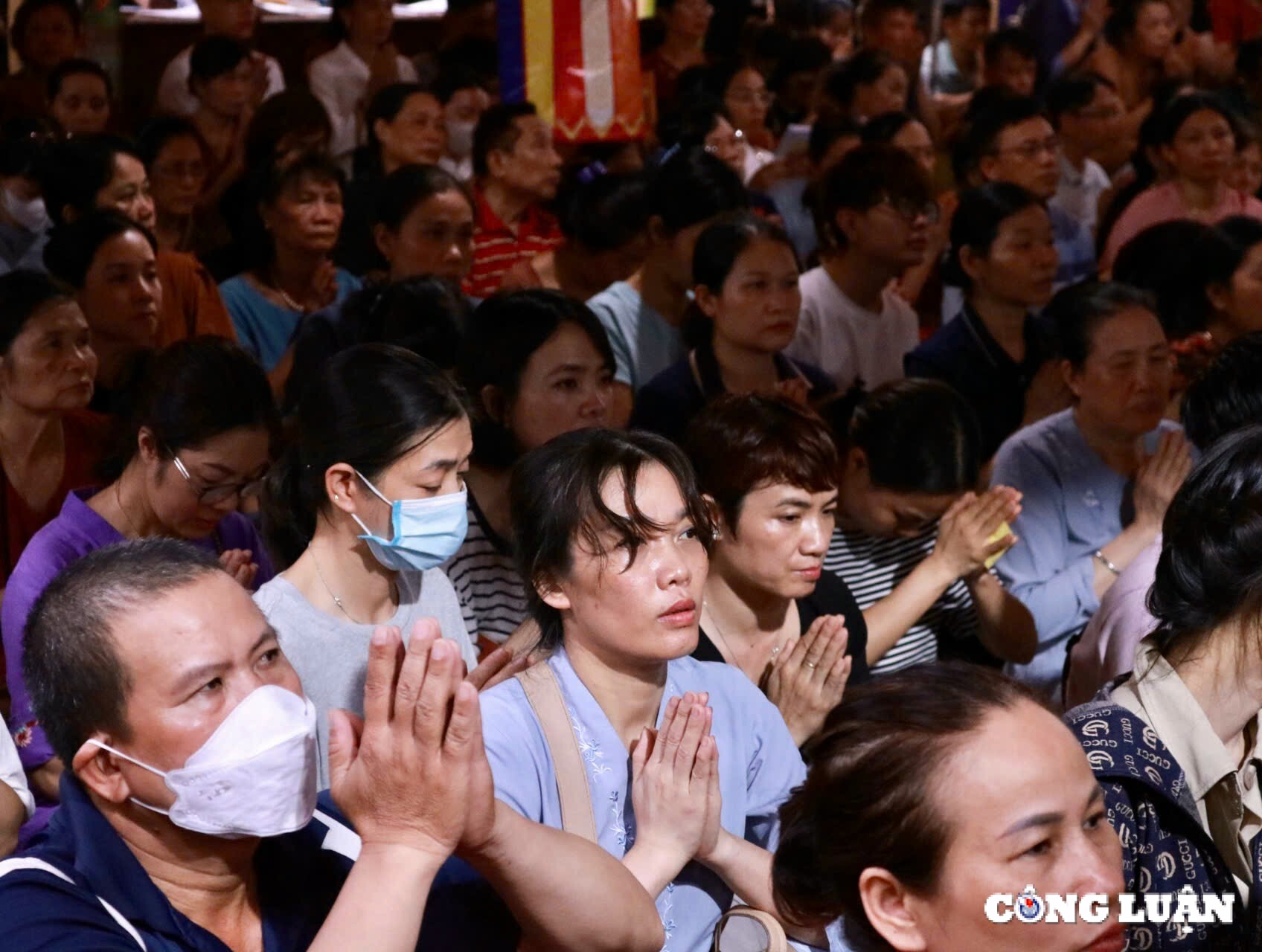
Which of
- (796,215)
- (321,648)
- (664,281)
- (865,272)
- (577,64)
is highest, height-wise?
(577,64)

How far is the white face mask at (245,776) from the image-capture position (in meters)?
1.72

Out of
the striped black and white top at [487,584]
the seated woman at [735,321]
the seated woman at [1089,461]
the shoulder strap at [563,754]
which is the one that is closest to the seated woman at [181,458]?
the striped black and white top at [487,584]

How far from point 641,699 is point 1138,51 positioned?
742 centimetres

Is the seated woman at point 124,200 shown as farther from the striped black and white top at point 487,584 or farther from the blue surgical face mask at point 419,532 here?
the blue surgical face mask at point 419,532

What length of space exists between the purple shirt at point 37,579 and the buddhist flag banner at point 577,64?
2.15m

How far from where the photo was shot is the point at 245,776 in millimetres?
1722

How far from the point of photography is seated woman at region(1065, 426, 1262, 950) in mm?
1995

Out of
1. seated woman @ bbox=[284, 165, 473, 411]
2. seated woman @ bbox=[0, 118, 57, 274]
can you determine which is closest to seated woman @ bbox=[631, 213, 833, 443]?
seated woman @ bbox=[284, 165, 473, 411]

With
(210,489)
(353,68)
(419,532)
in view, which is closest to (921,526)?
(419,532)

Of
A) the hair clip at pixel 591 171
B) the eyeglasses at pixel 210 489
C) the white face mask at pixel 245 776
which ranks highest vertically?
the white face mask at pixel 245 776

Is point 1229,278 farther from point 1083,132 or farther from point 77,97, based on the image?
point 77,97

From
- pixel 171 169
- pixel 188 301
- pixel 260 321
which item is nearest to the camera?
pixel 188 301

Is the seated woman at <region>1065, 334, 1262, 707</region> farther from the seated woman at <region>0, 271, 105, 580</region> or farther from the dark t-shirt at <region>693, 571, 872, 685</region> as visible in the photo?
the seated woman at <region>0, 271, 105, 580</region>

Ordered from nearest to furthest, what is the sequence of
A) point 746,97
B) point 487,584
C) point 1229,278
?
point 487,584, point 1229,278, point 746,97
